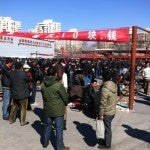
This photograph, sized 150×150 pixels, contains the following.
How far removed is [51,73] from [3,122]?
347cm

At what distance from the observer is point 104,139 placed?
6828mm

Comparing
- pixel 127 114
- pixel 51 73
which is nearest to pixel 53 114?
pixel 51 73

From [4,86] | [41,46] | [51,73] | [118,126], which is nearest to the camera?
[51,73]

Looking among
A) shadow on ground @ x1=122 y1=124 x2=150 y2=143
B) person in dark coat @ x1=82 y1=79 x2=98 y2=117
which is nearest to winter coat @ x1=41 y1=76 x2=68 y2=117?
shadow on ground @ x1=122 y1=124 x2=150 y2=143

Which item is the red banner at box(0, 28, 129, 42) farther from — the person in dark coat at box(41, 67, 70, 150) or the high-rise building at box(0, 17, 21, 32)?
the high-rise building at box(0, 17, 21, 32)

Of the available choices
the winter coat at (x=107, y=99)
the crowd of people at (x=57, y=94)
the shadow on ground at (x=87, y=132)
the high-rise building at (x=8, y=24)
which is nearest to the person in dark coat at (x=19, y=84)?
the crowd of people at (x=57, y=94)

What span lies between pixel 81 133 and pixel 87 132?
0.18 meters

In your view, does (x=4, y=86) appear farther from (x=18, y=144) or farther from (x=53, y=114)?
(x=53, y=114)

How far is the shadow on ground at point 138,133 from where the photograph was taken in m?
7.62

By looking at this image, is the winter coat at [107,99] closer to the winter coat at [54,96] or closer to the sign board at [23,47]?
the winter coat at [54,96]

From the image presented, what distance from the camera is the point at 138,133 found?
8.07 metres

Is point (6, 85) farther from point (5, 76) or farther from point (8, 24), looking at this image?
point (8, 24)

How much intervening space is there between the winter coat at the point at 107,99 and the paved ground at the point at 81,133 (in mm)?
914

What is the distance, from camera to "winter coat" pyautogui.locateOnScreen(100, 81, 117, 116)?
6344 mm
